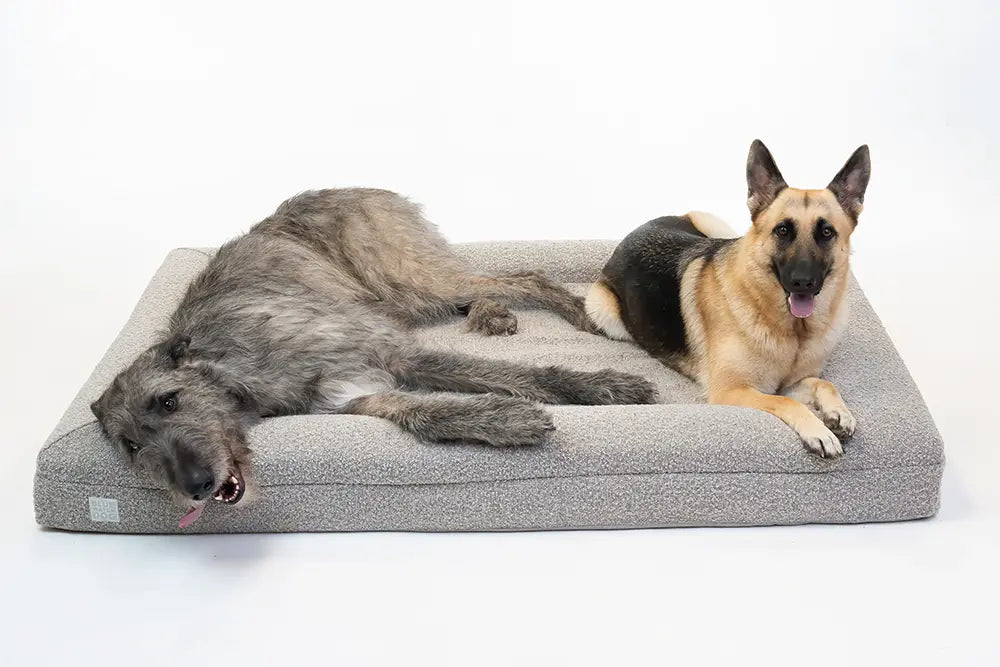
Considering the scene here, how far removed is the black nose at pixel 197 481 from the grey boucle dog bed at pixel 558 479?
0.25m

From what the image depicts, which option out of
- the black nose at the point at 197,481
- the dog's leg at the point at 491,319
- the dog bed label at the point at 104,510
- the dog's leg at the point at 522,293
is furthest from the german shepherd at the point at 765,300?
the dog bed label at the point at 104,510

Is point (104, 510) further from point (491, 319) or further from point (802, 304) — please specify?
point (802, 304)

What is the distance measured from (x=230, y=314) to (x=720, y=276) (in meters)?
1.98

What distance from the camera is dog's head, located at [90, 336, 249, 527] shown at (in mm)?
4246

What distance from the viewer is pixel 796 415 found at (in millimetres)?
4512

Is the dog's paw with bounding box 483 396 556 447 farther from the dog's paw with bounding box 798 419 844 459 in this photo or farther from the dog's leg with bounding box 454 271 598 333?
the dog's leg with bounding box 454 271 598 333

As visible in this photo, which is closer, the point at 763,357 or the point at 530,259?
the point at 763,357

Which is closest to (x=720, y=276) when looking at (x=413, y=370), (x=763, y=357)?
(x=763, y=357)

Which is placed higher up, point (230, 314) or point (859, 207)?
point (859, 207)

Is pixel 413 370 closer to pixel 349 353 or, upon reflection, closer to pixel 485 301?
pixel 349 353

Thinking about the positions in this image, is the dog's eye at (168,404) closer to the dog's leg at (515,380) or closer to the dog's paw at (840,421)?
the dog's leg at (515,380)

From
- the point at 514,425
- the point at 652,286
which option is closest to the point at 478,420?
the point at 514,425

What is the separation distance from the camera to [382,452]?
4.45 metres

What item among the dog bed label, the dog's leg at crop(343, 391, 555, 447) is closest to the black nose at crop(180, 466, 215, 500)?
the dog bed label
